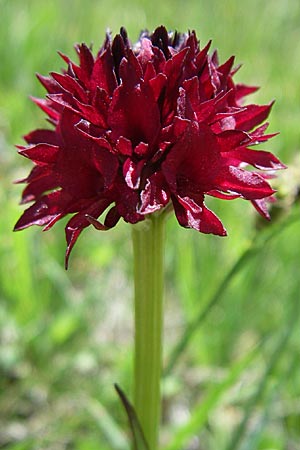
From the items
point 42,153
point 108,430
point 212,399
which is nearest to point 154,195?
point 42,153

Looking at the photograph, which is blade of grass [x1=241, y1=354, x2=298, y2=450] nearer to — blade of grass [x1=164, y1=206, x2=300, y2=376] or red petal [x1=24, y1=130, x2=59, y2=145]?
blade of grass [x1=164, y1=206, x2=300, y2=376]

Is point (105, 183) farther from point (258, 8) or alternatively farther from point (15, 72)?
point (258, 8)

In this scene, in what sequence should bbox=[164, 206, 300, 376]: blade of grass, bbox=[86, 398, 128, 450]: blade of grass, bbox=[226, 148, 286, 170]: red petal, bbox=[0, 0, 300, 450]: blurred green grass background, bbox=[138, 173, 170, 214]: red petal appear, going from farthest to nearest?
bbox=[0, 0, 300, 450]: blurred green grass background
bbox=[86, 398, 128, 450]: blade of grass
bbox=[164, 206, 300, 376]: blade of grass
bbox=[226, 148, 286, 170]: red petal
bbox=[138, 173, 170, 214]: red petal

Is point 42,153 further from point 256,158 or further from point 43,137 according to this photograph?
point 256,158

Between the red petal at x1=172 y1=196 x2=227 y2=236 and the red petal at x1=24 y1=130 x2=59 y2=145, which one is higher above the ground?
the red petal at x1=24 y1=130 x2=59 y2=145

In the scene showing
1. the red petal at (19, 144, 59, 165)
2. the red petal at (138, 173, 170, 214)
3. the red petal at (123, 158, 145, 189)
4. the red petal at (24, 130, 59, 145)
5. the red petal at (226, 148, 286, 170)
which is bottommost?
the red petal at (226, 148, 286, 170)

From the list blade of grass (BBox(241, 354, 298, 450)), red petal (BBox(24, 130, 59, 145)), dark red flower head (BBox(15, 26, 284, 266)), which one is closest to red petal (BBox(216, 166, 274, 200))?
dark red flower head (BBox(15, 26, 284, 266))
